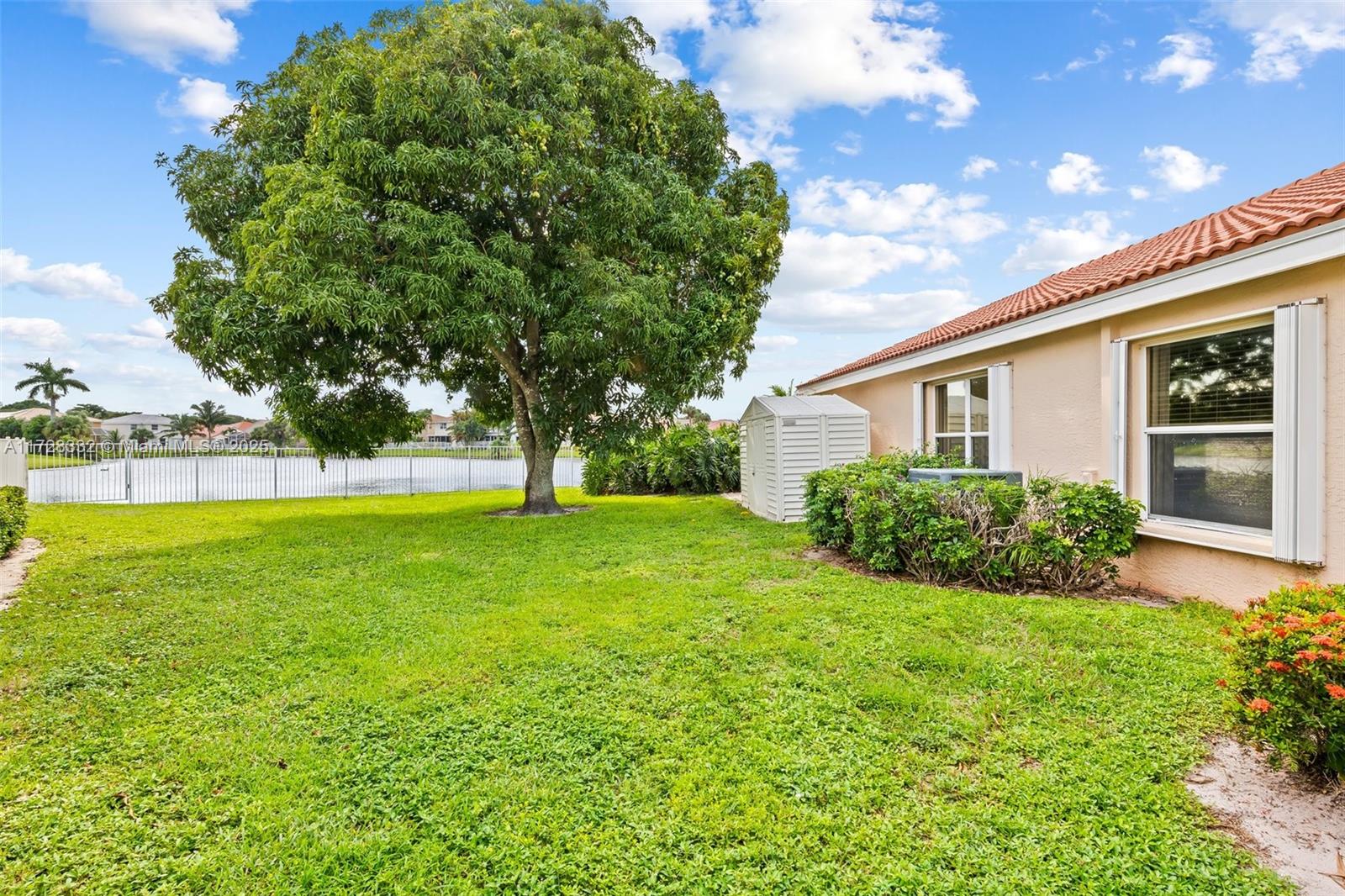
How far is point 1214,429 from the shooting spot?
5.00 m

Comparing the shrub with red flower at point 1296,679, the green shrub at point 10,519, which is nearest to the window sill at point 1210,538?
the shrub with red flower at point 1296,679

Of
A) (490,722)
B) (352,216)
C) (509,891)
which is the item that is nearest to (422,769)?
(490,722)

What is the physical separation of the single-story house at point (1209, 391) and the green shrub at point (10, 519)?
12.8 metres

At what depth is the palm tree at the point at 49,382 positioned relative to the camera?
147 feet

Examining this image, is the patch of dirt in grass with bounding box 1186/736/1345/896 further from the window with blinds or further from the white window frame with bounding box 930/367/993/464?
the white window frame with bounding box 930/367/993/464

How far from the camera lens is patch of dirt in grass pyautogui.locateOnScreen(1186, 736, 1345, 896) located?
7.13ft

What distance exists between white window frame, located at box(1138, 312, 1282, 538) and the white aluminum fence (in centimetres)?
1291

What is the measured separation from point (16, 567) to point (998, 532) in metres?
11.4

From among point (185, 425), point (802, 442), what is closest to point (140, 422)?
point (185, 425)

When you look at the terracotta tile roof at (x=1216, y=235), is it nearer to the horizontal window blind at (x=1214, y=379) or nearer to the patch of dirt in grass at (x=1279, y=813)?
the horizontal window blind at (x=1214, y=379)

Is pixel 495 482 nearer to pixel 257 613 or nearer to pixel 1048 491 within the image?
pixel 257 613

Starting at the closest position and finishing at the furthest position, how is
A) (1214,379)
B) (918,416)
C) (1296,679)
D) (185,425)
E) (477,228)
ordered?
1. (1296,679)
2. (1214,379)
3. (918,416)
4. (477,228)
5. (185,425)

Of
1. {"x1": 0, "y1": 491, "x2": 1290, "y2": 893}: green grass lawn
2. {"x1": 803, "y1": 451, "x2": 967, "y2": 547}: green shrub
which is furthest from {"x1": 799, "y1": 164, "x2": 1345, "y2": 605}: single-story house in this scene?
{"x1": 803, "y1": 451, "x2": 967, "y2": 547}: green shrub

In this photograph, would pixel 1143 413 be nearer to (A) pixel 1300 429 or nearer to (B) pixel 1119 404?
(B) pixel 1119 404
